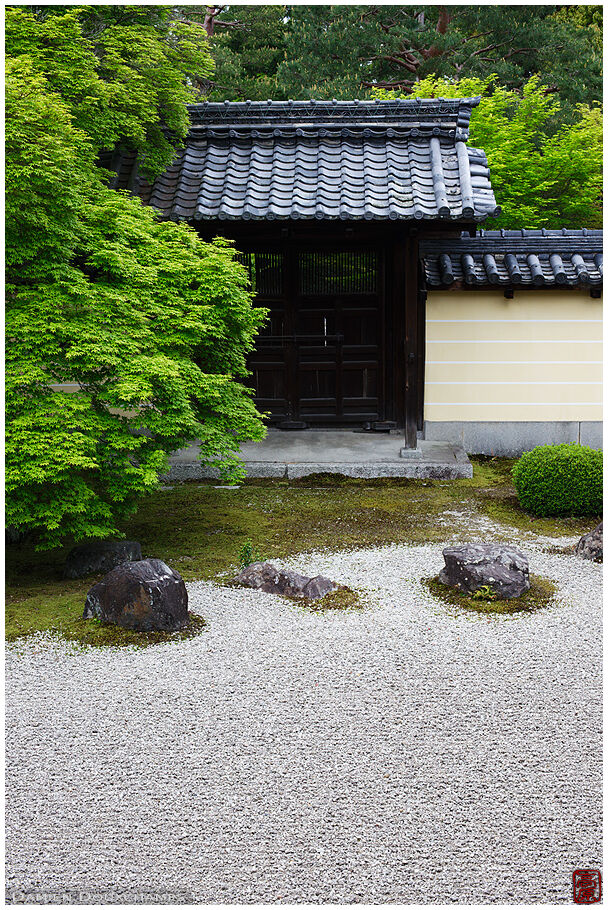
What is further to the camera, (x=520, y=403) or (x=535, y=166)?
(x=535, y=166)

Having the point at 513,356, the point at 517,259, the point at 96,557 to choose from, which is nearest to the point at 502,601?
the point at 96,557

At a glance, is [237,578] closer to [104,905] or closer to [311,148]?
[104,905]

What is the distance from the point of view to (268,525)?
830 centimetres

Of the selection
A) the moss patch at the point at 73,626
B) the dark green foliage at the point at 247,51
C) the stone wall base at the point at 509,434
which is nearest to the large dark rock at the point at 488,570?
the moss patch at the point at 73,626

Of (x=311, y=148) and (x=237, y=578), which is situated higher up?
(x=311, y=148)

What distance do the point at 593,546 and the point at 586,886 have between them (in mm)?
4338

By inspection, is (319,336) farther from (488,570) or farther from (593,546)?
(488,570)

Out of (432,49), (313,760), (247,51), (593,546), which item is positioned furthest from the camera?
(247,51)

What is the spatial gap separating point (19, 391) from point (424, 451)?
6.17m

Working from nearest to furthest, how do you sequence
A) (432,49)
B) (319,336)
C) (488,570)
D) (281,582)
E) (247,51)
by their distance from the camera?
1. (488,570)
2. (281,582)
3. (319,336)
4. (432,49)
5. (247,51)

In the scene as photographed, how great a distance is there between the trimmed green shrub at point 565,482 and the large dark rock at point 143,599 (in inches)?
176

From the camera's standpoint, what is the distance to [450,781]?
12.6 ft

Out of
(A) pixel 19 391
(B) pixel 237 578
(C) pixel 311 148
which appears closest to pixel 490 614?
(B) pixel 237 578

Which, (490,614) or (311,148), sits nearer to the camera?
(490,614)
